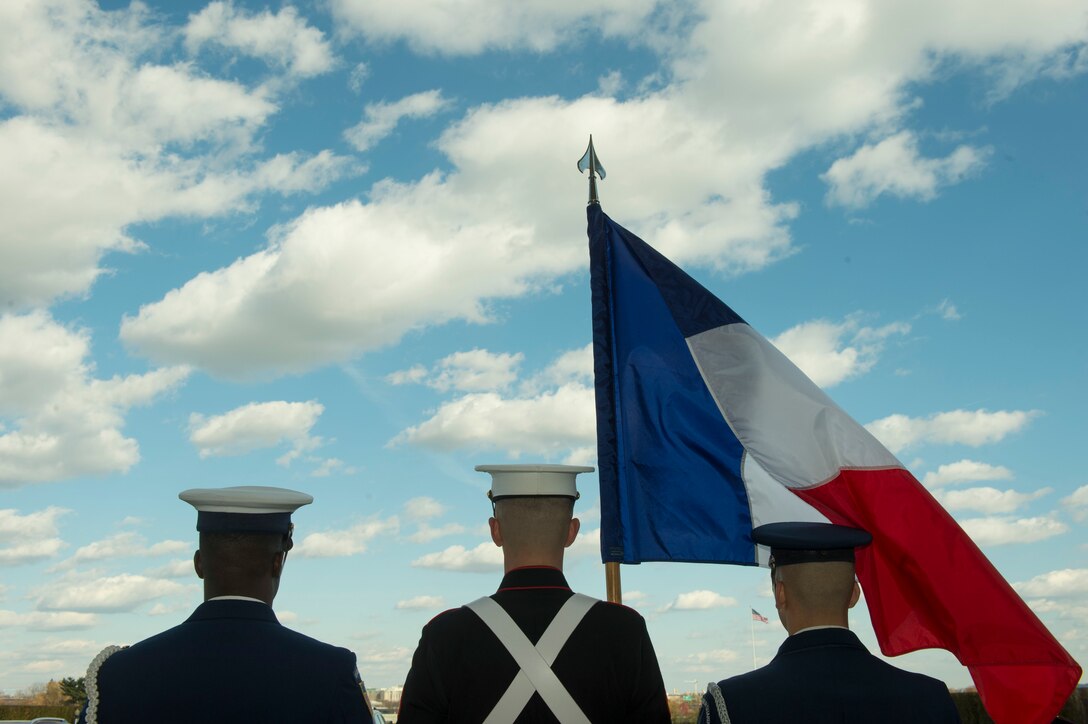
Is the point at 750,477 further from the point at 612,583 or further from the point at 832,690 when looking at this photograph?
the point at 832,690

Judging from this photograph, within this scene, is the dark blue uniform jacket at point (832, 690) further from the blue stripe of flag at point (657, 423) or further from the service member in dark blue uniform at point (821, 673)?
the blue stripe of flag at point (657, 423)

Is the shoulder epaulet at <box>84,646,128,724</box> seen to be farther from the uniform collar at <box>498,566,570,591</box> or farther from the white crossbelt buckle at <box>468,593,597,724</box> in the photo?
the uniform collar at <box>498,566,570,591</box>

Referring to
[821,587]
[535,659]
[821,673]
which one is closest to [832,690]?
[821,673]

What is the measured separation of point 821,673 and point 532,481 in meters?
1.27

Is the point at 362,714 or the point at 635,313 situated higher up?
the point at 635,313

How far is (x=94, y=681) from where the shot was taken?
3.58m

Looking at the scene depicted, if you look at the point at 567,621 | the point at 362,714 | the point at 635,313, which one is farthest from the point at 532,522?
the point at 635,313

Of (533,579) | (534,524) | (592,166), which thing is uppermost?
(592,166)

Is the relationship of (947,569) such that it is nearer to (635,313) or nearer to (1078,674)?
(1078,674)

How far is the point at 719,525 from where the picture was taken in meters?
6.60

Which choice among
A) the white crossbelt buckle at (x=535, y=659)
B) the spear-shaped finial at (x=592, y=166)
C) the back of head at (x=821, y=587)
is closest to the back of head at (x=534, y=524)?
the white crossbelt buckle at (x=535, y=659)

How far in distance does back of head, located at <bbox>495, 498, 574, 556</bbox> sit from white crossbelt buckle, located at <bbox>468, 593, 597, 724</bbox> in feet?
0.73

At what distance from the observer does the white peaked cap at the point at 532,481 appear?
418 cm

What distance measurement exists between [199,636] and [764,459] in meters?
3.77
